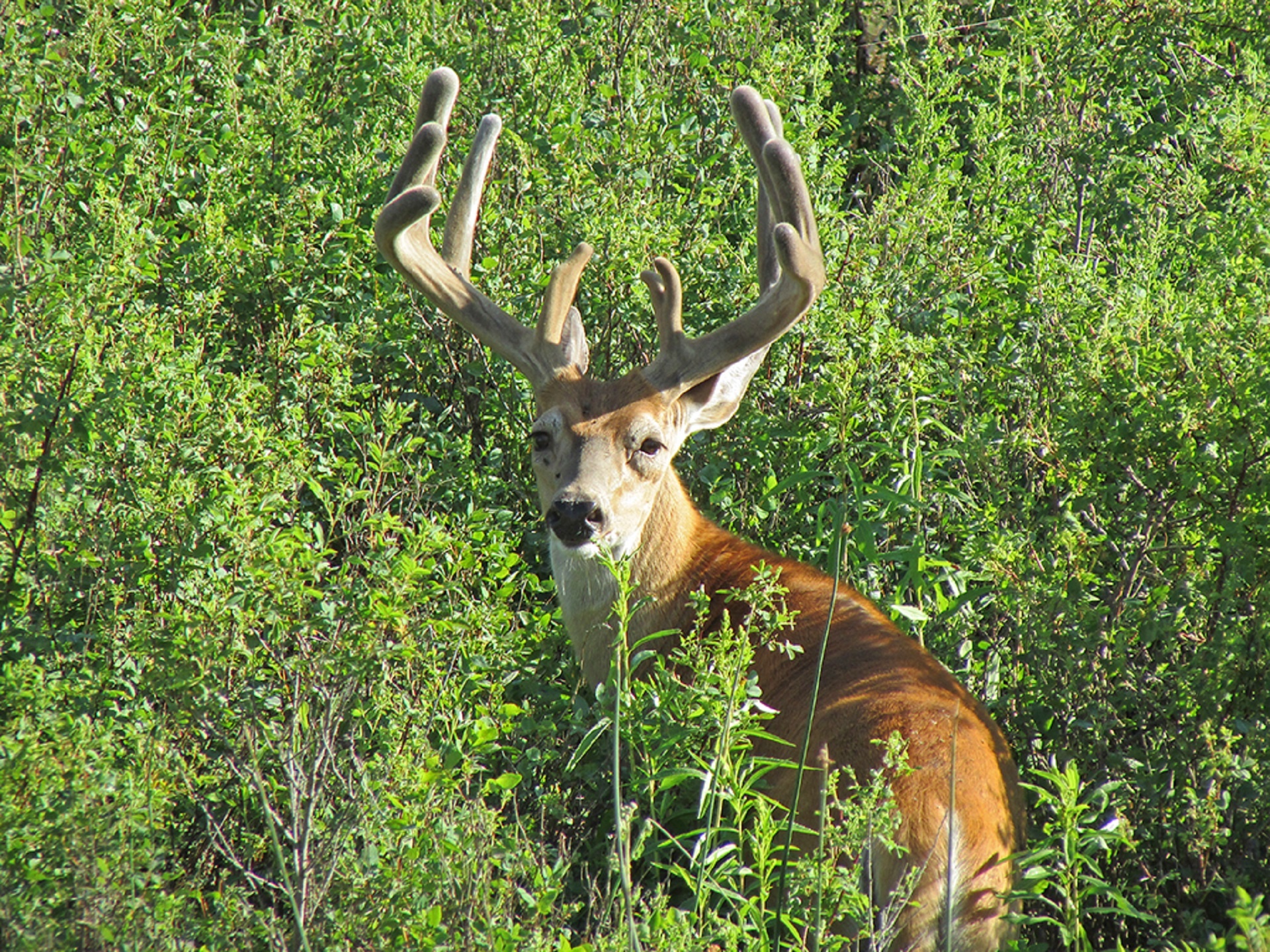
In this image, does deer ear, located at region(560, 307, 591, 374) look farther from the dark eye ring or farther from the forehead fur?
the dark eye ring

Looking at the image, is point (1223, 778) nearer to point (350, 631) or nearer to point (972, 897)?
point (972, 897)

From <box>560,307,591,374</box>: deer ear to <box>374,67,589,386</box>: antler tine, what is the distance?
0.07 m

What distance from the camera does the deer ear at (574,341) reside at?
5633 millimetres

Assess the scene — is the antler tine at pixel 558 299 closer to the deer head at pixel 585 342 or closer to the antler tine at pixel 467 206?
the deer head at pixel 585 342

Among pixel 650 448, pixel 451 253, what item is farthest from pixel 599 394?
pixel 451 253

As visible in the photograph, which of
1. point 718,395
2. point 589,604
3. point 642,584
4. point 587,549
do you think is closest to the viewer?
point 587,549

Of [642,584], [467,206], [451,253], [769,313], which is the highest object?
[467,206]

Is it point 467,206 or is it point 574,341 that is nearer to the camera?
point 574,341

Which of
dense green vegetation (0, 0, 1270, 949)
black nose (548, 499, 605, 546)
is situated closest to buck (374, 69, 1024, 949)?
black nose (548, 499, 605, 546)

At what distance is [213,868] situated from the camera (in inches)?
174

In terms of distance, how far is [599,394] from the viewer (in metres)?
5.38

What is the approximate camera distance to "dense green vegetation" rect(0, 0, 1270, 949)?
382cm

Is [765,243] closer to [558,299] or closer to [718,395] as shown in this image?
[718,395]

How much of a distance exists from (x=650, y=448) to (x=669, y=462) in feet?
0.58
